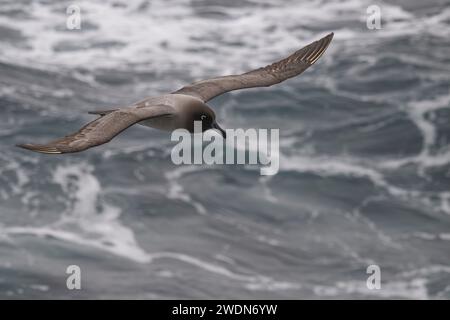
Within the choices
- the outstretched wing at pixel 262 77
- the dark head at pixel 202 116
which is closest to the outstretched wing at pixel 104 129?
the dark head at pixel 202 116

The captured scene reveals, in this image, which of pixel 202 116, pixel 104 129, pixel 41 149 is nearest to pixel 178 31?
pixel 202 116

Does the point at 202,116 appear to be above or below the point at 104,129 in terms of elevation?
above

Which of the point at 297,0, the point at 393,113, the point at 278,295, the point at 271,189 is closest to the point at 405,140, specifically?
the point at 393,113

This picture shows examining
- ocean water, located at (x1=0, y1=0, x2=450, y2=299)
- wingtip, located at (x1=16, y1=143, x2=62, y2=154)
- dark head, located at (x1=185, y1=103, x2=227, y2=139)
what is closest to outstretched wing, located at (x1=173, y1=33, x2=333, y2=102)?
dark head, located at (x1=185, y1=103, x2=227, y2=139)

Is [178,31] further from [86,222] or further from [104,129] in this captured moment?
[104,129]

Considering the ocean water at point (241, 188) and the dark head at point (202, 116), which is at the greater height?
A: the ocean water at point (241, 188)

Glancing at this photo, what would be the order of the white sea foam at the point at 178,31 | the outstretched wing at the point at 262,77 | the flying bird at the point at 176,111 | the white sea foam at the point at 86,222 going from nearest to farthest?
1. the flying bird at the point at 176,111
2. the outstretched wing at the point at 262,77
3. the white sea foam at the point at 86,222
4. the white sea foam at the point at 178,31

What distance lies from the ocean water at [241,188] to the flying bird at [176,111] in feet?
69.4

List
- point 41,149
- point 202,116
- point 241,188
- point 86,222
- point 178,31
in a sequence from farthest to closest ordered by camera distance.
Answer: point 178,31 → point 241,188 → point 86,222 → point 202,116 → point 41,149

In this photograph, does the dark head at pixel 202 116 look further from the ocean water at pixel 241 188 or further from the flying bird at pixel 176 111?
the ocean water at pixel 241 188

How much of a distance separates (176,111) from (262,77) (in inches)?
156

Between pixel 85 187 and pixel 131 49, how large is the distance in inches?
1012

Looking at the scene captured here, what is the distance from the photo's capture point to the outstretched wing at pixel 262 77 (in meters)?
25.1

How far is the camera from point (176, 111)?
22.7 metres
